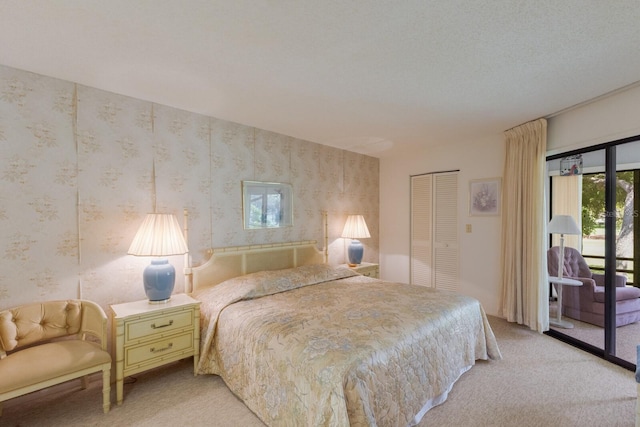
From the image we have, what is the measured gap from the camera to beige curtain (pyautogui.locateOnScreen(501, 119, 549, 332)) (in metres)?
3.39

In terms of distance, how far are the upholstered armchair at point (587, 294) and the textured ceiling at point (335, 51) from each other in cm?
175

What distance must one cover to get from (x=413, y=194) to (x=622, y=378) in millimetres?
3193

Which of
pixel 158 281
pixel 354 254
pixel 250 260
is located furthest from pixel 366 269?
pixel 158 281

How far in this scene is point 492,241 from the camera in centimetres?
407

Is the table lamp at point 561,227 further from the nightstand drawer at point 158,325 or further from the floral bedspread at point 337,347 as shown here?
the nightstand drawer at point 158,325

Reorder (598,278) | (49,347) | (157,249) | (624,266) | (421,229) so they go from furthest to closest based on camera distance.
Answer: (421,229)
(598,278)
(624,266)
(157,249)
(49,347)

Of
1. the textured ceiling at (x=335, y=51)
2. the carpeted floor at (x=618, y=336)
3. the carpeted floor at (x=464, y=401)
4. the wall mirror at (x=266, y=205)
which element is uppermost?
the textured ceiling at (x=335, y=51)

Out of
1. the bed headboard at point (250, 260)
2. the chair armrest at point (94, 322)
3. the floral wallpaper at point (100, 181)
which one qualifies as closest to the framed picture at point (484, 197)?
the bed headboard at point (250, 260)

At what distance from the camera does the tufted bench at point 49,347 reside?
1832 millimetres

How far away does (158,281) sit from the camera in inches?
98.7

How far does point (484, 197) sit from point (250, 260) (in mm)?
3274

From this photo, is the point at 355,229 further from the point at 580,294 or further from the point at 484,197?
the point at 580,294

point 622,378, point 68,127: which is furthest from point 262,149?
point 622,378

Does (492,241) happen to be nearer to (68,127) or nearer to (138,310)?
(138,310)
